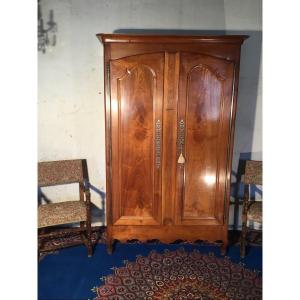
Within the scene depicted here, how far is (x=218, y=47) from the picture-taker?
243 centimetres

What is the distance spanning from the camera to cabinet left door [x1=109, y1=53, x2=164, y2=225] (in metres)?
2.46

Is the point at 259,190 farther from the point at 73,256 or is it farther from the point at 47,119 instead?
the point at 47,119

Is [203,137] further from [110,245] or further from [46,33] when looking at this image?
[46,33]

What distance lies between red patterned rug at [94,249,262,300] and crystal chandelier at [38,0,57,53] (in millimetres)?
2283

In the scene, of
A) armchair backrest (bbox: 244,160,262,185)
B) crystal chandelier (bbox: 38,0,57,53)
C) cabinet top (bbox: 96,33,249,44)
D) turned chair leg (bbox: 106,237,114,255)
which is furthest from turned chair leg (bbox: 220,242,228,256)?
crystal chandelier (bbox: 38,0,57,53)

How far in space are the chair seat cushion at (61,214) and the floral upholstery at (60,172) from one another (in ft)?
0.91

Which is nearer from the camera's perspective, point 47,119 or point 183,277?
point 183,277

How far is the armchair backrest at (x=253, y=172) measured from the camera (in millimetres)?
2916

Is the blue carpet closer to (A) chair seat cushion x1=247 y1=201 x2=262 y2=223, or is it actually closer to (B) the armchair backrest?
(A) chair seat cushion x1=247 y1=201 x2=262 y2=223

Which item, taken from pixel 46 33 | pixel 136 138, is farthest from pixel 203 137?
pixel 46 33

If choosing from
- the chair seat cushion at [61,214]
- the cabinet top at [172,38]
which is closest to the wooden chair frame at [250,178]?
the cabinet top at [172,38]
